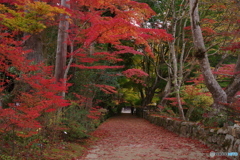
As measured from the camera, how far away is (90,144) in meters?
7.83

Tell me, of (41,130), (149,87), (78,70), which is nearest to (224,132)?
(41,130)

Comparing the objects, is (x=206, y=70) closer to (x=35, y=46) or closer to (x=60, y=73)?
(x=60, y=73)

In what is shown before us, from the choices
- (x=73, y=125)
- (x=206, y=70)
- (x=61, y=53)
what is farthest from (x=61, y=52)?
(x=206, y=70)

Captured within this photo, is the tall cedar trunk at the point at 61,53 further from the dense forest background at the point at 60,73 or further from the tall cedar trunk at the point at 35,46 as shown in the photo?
the tall cedar trunk at the point at 35,46

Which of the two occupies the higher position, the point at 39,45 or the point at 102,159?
the point at 39,45

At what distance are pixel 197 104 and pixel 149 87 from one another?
33.8 feet

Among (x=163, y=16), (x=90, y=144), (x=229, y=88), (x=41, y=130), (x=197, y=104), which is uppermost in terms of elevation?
(x=163, y=16)

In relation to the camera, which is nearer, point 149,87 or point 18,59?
point 18,59

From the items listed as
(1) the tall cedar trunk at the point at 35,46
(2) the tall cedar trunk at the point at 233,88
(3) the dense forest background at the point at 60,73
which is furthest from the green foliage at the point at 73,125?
(2) the tall cedar trunk at the point at 233,88

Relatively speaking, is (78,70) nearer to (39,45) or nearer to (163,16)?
(39,45)

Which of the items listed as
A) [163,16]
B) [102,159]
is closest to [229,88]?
[102,159]

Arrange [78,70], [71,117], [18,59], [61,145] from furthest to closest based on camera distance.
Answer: [78,70] → [71,117] → [61,145] → [18,59]

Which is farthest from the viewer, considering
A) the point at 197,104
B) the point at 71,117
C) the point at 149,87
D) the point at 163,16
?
the point at 149,87

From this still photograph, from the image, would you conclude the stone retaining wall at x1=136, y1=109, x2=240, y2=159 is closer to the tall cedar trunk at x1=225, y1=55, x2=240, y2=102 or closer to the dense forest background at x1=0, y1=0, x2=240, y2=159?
the dense forest background at x1=0, y1=0, x2=240, y2=159
